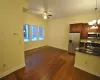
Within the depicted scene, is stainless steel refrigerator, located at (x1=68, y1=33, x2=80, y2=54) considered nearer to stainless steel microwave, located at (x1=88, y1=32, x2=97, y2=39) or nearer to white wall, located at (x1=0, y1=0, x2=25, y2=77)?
stainless steel microwave, located at (x1=88, y1=32, x2=97, y2=39)

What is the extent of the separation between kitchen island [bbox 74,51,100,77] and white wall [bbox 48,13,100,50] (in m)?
3.16

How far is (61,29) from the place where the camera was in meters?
6.66

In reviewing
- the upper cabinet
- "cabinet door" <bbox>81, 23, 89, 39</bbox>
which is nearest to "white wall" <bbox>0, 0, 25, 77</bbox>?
the upper cabinet

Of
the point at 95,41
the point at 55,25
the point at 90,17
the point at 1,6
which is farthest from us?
the point at 55,25

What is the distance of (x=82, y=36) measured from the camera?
4914mm

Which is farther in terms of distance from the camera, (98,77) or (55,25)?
(55,25)

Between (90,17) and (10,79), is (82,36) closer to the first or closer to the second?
(90,17)

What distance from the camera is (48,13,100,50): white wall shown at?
5328mm

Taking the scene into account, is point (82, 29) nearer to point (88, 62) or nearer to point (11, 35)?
point (88, 62)

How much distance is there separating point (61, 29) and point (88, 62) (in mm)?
4328

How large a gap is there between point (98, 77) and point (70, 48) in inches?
112

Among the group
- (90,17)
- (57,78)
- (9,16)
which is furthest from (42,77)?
(90,17)

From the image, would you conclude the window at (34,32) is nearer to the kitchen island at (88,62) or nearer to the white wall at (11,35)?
the white wall at (11,35)

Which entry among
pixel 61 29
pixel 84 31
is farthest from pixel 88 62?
pixel 61 29
